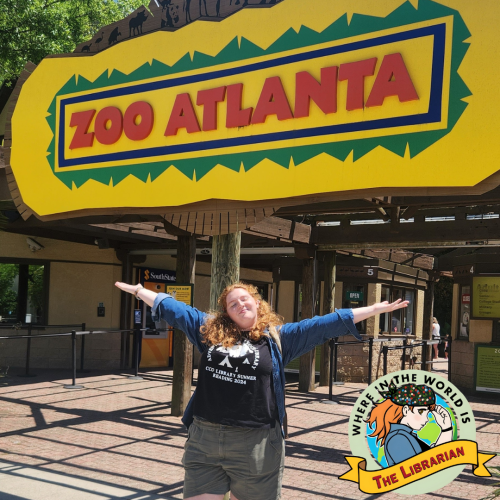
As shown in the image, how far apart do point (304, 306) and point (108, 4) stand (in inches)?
337

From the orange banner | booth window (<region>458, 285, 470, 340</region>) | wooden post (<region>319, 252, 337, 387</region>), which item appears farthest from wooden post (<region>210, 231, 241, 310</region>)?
booth window (<region>458, 285, 470, 340</region>)

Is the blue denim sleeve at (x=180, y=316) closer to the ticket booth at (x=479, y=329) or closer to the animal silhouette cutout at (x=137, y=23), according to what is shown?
the animal silhouette cutout at (x=137, y=23)

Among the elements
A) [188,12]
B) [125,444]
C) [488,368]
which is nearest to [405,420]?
[188,12]

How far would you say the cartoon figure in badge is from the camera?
360 cm

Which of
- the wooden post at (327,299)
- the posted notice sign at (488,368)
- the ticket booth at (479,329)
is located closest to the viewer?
the posted notice sign at (488,368)

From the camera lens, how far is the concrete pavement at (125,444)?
18.5ft

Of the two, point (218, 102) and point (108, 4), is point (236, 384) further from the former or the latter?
point (108, 4)

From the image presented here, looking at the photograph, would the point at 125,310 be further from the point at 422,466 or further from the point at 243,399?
the point at 243,399

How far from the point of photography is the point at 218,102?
4152mm

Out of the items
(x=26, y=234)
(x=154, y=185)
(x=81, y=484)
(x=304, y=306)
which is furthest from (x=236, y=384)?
(x=26, y=234)

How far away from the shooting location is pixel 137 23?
4.65 meters

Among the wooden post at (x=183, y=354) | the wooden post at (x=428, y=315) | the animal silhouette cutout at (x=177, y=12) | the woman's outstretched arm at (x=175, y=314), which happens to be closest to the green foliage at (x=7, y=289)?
the wooden post at (x=183, y=354)

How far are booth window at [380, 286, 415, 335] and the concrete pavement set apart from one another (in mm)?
3660

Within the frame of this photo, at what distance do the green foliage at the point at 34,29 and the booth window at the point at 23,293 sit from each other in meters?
4.14
